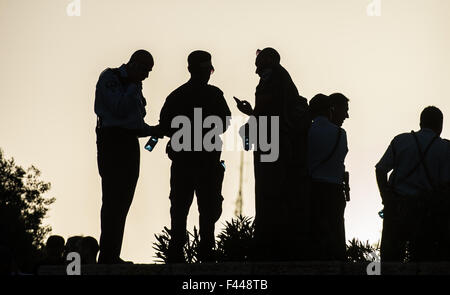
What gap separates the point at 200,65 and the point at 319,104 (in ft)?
4.45

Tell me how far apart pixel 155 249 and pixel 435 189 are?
3342mm

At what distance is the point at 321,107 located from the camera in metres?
14.9

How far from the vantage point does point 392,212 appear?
14.3 meters

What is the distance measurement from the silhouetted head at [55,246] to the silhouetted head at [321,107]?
10.0ft

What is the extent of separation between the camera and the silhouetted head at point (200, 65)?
14.6m

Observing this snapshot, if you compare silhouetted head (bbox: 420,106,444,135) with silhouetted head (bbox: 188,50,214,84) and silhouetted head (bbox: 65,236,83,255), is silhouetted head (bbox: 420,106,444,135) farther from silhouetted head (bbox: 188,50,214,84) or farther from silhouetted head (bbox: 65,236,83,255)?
silhouetted head (bbox: 65,236,83,255)

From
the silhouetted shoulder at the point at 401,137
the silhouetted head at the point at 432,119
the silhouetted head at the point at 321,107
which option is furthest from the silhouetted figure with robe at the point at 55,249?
the silhouetted head at the point at 432,119

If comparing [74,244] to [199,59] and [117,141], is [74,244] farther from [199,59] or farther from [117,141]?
[199,59]

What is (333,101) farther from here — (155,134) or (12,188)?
(12,188)

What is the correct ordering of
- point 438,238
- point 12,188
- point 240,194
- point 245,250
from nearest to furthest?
point 438,238 → point 245,250 → point 240,194 → point 12,188

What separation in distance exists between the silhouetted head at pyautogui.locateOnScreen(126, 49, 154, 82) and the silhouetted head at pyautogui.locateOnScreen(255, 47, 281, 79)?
1.15m

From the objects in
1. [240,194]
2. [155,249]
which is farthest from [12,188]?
[155,249]

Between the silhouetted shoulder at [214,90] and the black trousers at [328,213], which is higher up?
the silhouetted shoulder at [214,90]

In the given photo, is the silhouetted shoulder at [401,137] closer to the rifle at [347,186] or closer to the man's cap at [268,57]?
the rifle at [347,186]
